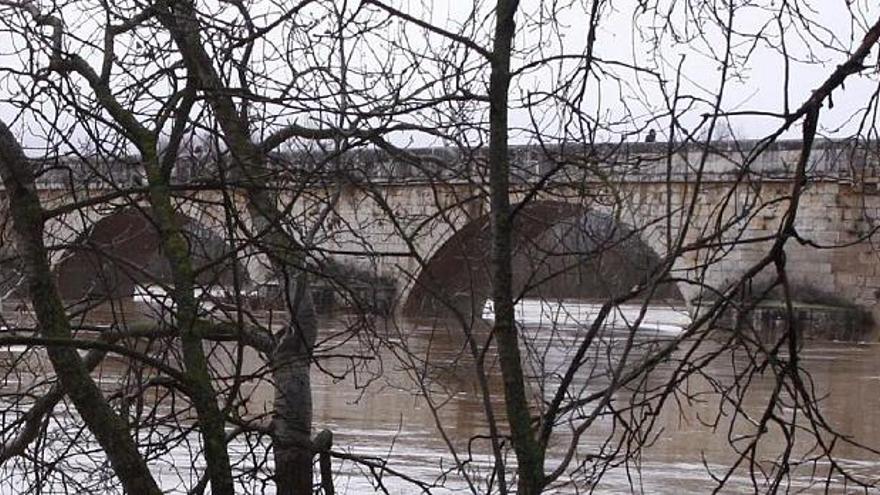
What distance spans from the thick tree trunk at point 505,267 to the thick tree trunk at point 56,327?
0.89 metres

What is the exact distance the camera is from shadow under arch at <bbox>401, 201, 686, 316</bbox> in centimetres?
283

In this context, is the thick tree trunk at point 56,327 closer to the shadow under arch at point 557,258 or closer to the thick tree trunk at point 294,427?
the shadow under arch at point 557,258

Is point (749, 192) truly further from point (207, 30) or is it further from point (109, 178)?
point (109, 178)

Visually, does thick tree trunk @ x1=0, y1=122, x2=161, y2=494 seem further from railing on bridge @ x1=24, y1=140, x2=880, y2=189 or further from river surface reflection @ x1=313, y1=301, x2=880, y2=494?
river surface reflection @ x1=313, y1=301, x2=880, y2=494

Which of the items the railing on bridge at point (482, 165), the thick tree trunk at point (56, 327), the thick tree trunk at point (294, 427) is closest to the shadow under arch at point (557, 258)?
the railing on bridge at point (482, 165)

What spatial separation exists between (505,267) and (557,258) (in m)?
0.76

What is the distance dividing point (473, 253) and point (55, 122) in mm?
971

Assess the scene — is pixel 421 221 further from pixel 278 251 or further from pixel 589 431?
pixel 589 431

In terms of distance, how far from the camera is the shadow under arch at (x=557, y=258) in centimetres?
283

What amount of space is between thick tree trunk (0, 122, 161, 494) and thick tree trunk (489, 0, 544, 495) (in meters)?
0.89

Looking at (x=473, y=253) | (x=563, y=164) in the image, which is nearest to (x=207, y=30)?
(x=473, y=253)

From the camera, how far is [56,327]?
3.23 metres

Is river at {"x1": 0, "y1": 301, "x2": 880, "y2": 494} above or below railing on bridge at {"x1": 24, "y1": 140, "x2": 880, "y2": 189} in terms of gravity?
below

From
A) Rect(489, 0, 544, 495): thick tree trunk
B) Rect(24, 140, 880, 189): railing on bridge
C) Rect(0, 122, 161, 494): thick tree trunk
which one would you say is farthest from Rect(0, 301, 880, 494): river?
Rect(489, 0, 544, 495): thick tree trunk
